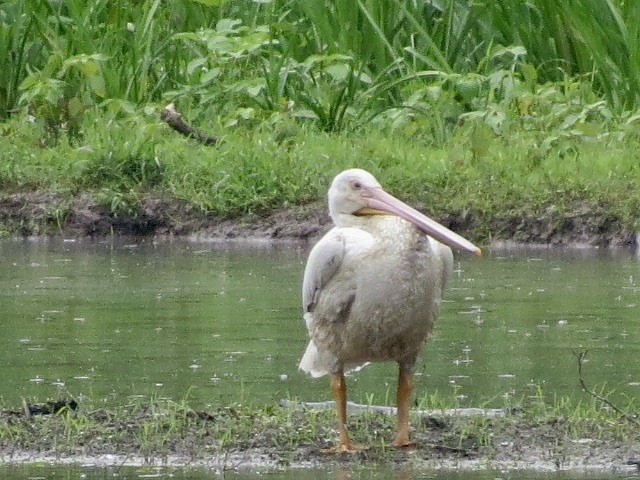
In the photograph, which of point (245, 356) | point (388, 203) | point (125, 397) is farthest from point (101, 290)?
point (388, 203)

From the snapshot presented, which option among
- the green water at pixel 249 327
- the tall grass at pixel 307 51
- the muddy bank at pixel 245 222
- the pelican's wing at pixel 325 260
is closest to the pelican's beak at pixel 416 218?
the pelican's wing at pixel 325 260

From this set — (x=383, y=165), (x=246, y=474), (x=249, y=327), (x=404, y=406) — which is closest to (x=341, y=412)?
(x=404, y=406)

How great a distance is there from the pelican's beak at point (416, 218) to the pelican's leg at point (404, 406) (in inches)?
22.5

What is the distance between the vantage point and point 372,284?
21.3 feet

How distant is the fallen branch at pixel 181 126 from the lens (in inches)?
566

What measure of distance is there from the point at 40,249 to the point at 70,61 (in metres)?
2.88

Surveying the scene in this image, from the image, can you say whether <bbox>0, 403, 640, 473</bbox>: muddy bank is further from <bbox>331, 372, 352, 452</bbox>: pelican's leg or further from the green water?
the green water

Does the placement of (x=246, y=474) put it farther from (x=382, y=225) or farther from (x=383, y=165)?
(x=383, y=165)

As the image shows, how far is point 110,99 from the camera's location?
50.9ft

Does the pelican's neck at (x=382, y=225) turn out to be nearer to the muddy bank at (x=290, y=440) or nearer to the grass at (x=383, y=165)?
the muddy bank at (x=290, y=440)

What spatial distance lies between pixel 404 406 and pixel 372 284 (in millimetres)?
470

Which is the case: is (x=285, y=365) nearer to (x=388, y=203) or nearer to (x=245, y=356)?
(x=245, y=356)

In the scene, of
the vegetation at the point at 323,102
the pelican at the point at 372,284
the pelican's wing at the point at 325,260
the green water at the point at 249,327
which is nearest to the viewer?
the pelican at the point at 372,284

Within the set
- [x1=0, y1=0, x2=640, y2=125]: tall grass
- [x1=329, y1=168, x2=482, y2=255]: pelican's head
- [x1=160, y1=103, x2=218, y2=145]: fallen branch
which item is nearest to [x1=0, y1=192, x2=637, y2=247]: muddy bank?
[x1=160, y1=103, x2=218, y2=145]: fallen branch
